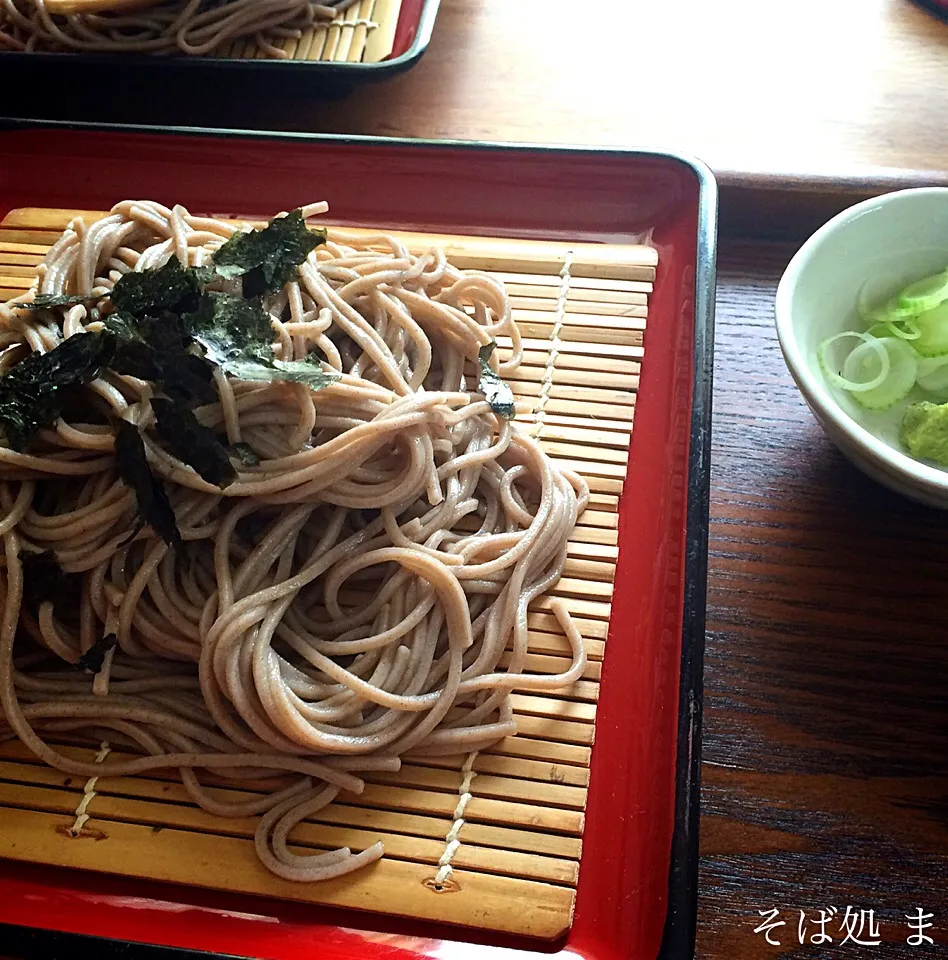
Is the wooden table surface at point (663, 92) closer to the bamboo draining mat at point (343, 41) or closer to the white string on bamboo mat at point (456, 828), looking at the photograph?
the bamboo draining mat at point (343, 41)

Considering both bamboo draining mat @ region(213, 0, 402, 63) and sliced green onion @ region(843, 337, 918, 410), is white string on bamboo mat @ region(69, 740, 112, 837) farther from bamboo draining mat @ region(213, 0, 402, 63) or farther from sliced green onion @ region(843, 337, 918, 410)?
bamboo draining mat @ region(213, 0, 402, 63)

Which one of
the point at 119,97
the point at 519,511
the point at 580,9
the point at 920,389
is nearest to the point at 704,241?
the point at 920,389

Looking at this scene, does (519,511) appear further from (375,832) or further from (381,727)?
(375,832)

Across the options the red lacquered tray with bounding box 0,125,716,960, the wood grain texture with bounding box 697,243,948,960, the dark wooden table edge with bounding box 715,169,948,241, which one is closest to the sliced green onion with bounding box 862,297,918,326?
the wood grain texture with bounding box 697,243,948,960

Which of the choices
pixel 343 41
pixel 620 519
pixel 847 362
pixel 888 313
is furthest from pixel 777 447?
pixel 343 41

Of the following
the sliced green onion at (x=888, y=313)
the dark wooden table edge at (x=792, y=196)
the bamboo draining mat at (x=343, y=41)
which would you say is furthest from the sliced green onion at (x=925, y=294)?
the bamboo draining mat at (x=343, y=41)

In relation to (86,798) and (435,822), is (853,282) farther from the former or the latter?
(86,798)
